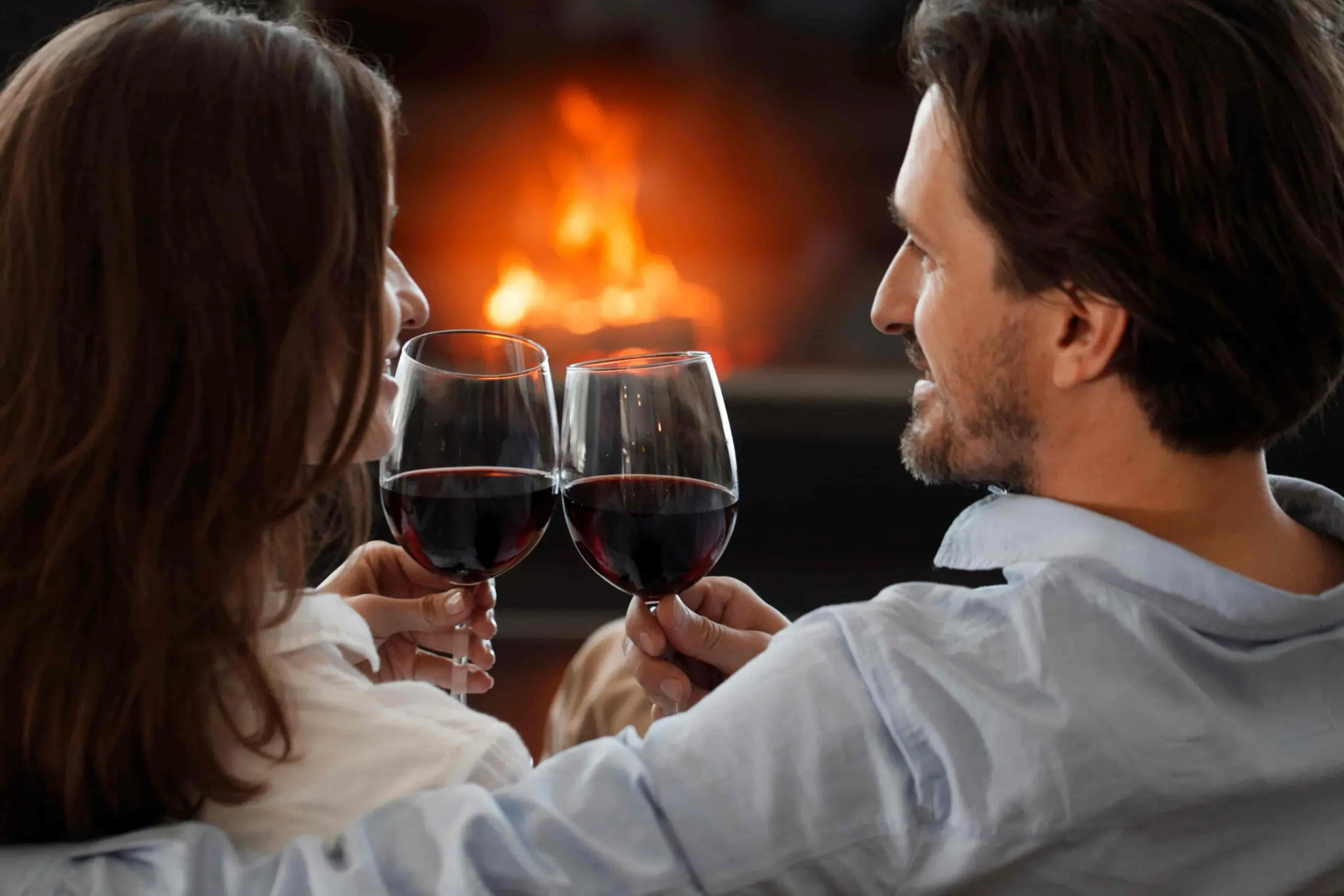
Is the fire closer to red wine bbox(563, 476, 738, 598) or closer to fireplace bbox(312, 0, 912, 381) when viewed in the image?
fireplace bbox(312, 0, 912, 381)

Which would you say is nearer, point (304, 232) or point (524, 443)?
point (304, 232)

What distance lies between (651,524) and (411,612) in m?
0.26

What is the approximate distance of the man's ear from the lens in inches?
34.2

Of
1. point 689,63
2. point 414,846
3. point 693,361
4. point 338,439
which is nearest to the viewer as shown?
point 414,846

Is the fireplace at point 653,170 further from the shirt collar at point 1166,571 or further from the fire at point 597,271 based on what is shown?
the shirt collar at point 1166,571

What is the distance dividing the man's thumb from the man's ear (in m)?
0.31

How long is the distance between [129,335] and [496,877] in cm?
36

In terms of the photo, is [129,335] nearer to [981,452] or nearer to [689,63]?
[981,452]

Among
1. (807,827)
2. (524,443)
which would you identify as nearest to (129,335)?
(524,443)

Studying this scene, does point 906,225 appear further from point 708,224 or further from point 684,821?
point 708,224

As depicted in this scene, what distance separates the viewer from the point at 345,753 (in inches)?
29.0

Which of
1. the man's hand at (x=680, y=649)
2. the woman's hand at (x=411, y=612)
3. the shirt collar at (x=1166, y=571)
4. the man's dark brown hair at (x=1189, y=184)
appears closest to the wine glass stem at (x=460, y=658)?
the woman's hand at (x=411, y=612)

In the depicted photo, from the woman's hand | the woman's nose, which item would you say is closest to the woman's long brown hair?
the woman's nose

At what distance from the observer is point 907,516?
2164mm
